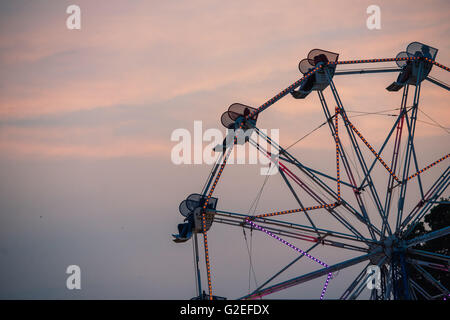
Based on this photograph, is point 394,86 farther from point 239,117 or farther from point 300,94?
point 239,117

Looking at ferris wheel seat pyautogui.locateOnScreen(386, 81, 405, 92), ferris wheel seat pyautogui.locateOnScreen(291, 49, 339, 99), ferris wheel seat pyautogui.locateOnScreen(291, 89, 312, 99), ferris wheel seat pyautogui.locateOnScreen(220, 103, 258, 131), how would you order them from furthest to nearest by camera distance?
1. ferris wheel seat pyautogui.locateOnScreen(386, 81, 405, 92)
2. ferris wheel seat pyautogui.locateOnScreen(291, 89, 312, 99)
3. ferris wheel seat pyautogui.locateOnScreen(291, 49, 339, 99)
4. ferris wheel seat pyautogui.locateOnScreen(220, 103, 258, 131)

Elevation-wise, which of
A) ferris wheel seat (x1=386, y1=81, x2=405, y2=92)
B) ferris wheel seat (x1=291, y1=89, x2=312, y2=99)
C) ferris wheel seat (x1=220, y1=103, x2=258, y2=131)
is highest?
ferris wheel seat (x1=386, y1=81, x2=405, y2=92)

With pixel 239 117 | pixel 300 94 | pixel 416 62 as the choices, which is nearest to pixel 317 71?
pixel 300 94

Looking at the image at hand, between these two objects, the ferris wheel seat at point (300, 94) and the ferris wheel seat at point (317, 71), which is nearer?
the ferris wheel seat at point (317, 71)

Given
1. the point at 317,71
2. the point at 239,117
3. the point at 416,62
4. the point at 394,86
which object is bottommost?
the point at 239,117

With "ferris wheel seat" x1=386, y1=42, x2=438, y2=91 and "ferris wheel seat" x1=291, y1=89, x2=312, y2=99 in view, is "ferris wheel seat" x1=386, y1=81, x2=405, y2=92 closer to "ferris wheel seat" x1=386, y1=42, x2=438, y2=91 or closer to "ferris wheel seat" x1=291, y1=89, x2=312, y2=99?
"ferris wheel seat" x1=386, y1=42, x2=438, y2=91

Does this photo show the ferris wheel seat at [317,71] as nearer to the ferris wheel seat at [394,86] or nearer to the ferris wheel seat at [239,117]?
the ferris wheel seat at [239,117]

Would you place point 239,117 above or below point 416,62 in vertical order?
below

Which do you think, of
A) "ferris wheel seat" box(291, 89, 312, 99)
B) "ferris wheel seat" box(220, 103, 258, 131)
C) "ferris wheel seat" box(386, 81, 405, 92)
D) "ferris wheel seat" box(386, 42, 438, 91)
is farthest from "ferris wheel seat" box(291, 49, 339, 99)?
"ferris wheel seat" box(386, 81, 405, 92)

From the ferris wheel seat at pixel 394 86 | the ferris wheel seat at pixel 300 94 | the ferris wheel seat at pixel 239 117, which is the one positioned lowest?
the ferris wheel seat at pixel 239 117

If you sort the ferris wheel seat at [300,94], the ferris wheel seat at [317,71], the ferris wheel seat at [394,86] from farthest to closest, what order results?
1. the ferris wheel seat at [394,86]
2. the ferris wheel seat at [300,94]
3. the ferris wheel seat at [317,71]

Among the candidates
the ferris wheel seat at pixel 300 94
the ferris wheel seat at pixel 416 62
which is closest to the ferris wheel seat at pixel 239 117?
the ferris wheel seat at pixel 300 94

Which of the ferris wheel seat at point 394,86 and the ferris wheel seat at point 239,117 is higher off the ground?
the ferris wheel seat at point 394,86
